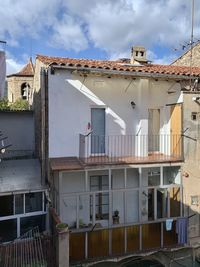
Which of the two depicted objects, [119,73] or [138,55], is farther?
[138,55]

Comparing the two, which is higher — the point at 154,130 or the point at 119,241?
the point at 154,130

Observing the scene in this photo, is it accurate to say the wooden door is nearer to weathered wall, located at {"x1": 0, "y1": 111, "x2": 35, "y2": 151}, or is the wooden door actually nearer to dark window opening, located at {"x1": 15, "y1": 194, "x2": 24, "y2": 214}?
dark window opening, located at {"x1": 15, "y1": 194, "x2": 24, "y2": 214}

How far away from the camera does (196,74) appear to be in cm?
1580

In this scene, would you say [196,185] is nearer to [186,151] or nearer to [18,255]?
[186,151]

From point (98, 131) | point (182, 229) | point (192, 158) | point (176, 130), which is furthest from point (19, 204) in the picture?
point (192, 158)

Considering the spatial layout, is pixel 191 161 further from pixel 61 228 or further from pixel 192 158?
pixel 61 228

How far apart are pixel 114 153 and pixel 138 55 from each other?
7869 mm

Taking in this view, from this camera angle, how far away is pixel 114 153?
51.0 feet

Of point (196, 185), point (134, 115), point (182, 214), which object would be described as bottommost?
point (182, 214)

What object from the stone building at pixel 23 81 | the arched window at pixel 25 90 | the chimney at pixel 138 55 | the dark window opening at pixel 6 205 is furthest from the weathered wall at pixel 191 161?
the arched window at pixel 25 90

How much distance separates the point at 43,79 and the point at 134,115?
5.28m

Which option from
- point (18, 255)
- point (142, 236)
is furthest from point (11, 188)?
point (142, 236)

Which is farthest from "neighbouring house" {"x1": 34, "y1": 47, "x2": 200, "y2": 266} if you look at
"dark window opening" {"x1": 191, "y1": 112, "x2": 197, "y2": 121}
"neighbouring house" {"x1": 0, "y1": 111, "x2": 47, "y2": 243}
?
"neighbouring house" {"x1": 0, "y1": 111, "x2": 47, "y2": 243}

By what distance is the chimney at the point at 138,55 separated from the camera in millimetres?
19422
